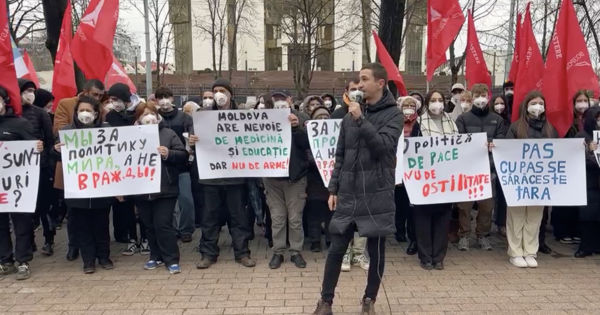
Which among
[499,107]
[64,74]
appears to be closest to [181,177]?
[64,74]

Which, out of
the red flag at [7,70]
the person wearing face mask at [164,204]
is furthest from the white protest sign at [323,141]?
the red flag at [7,70]

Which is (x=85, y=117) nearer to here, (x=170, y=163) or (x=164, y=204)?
(x=170, y=163)

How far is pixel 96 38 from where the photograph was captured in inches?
244

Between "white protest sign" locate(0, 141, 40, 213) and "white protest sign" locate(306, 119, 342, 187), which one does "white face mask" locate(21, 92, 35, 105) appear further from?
"white protest sign" locate(306, 119, 342, 187)

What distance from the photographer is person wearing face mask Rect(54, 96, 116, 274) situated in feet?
17.5

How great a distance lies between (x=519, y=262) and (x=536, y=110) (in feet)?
5.80

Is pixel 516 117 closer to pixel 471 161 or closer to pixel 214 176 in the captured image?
pixel 471 161

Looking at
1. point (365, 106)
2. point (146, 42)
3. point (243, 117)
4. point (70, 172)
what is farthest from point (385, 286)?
point (146, 42)

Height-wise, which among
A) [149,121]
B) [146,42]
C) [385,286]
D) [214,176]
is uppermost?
[146,42]

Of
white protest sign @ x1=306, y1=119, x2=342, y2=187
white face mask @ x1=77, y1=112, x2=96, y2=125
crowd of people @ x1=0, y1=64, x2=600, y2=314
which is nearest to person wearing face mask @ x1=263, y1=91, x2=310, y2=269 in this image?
crowd of people @ x1=0, y1=64, x2=600, y2=314

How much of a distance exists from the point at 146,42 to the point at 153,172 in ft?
51.4

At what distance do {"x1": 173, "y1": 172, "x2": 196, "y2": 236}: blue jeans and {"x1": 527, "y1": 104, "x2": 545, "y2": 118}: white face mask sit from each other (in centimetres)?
451

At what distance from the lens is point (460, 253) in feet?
19.8

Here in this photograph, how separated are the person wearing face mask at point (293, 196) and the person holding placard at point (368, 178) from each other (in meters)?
1.57
